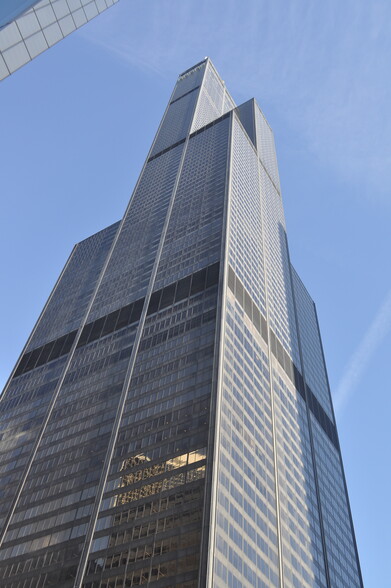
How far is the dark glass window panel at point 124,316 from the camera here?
123m

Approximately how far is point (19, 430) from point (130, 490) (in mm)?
41100

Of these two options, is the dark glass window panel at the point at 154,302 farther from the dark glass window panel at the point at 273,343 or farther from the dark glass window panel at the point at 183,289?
the dark glass window panel at the point at 273,343

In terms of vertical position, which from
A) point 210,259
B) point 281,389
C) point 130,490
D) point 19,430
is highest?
point 210,259

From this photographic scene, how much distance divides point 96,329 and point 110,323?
4.92 meters

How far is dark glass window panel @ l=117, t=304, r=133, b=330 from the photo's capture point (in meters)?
123

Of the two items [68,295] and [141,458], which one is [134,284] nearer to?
[68,295]

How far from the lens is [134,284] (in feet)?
447

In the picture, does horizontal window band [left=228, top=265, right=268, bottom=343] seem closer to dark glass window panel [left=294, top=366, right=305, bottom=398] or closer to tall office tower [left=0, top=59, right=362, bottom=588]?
tall office tower [left=0, top=59, right=362, bottom=588]

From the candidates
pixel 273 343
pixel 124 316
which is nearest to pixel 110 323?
pixel 124 316

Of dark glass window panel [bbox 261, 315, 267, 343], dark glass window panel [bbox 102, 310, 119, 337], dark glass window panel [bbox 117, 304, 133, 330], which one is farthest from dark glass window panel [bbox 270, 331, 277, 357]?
dark glass window panel [bbox 102, 310, 119, 337]

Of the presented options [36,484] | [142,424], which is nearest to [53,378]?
[36,484]

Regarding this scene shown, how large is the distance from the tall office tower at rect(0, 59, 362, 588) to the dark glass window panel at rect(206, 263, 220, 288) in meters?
0.71

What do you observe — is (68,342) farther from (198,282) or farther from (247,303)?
(247,303)

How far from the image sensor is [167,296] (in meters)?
121
